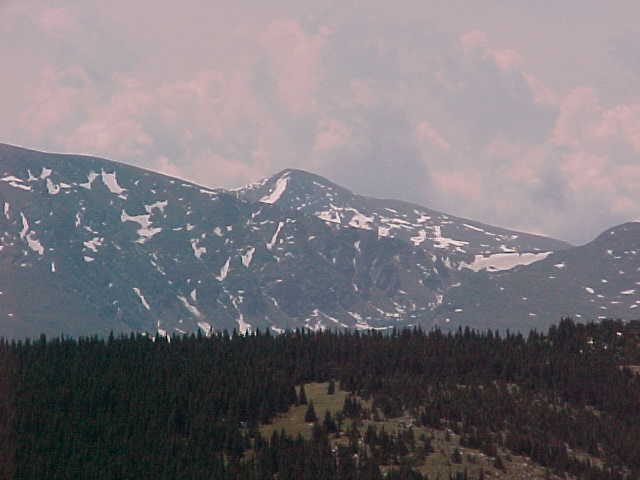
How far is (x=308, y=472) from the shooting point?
19650 centimetres

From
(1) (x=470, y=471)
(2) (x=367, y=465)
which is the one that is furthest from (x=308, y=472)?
(1) (x=470, y=471)

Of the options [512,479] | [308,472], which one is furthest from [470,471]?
[308,472]

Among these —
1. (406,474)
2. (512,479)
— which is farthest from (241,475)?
(512,479)

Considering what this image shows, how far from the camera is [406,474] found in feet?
630

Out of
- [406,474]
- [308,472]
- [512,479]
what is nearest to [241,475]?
[308,472]

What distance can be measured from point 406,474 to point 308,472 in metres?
16.2

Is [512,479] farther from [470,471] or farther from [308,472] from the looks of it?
[308,472]

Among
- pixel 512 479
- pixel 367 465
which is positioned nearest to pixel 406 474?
pixel 367 465

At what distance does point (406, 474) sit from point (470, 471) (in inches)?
537

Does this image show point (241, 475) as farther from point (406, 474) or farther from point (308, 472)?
point (406, 474)

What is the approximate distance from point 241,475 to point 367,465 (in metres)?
21.1

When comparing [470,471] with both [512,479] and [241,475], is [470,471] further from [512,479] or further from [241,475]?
[241,475]

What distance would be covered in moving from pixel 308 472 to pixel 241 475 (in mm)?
11617

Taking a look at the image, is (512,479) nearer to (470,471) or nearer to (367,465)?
(470,471)
